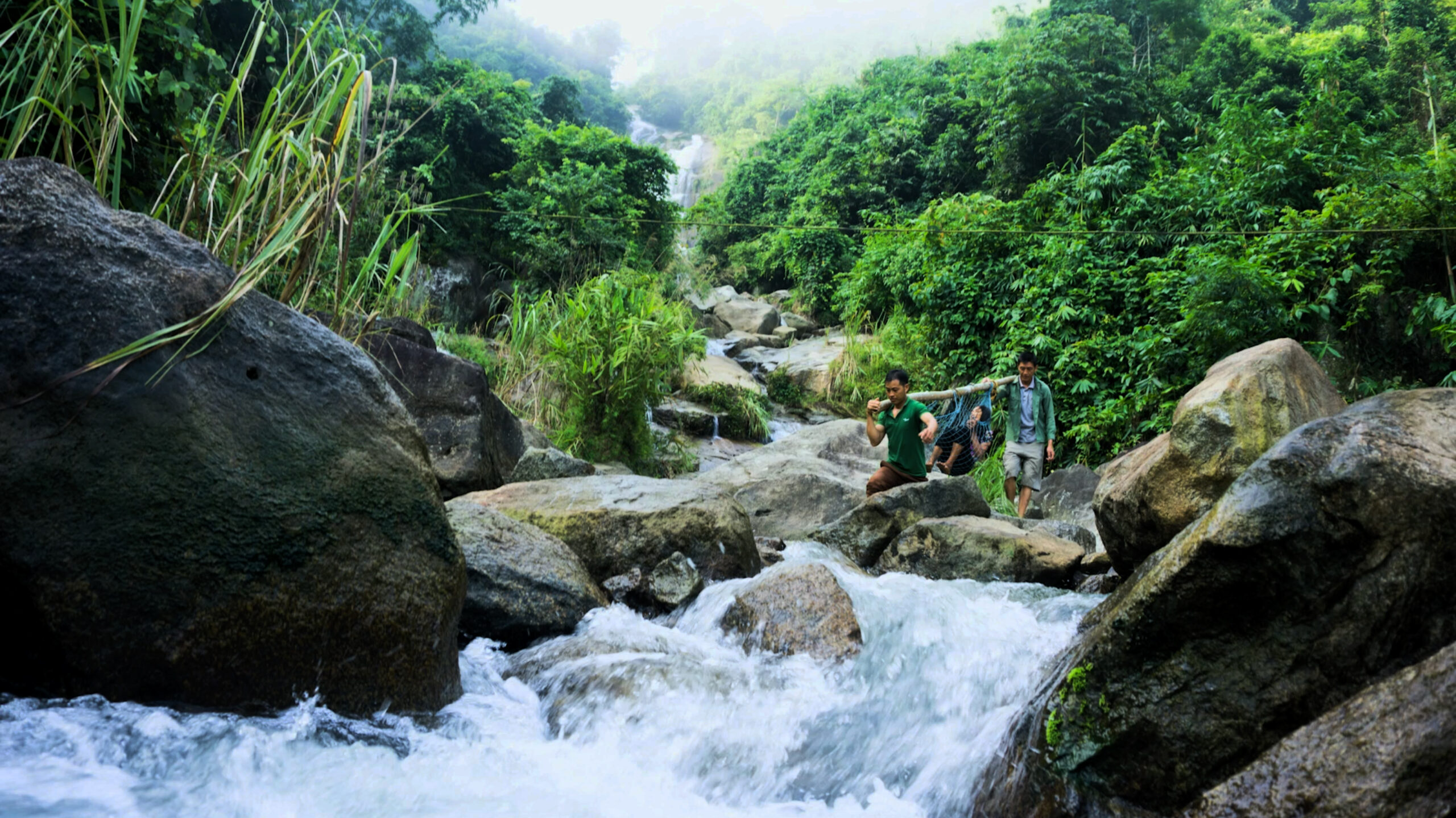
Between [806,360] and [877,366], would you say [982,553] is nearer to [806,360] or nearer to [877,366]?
[877,366]

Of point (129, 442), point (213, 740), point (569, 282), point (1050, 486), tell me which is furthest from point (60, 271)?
point (569, 282)

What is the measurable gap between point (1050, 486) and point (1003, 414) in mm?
2126

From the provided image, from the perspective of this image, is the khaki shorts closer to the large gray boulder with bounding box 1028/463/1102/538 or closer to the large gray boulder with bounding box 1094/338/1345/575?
the large gray boulder with bounding box 1028/463/1102/538

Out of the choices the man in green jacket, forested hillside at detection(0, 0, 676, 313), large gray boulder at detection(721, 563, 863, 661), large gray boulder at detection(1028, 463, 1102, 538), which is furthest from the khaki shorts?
forested hillside at detection(0, 0, 676, 313)

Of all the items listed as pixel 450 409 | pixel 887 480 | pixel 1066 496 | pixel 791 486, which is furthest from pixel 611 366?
pixel 1066 496

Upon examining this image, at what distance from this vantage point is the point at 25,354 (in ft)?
7.34

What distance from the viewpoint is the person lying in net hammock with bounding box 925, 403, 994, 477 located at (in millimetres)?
9672

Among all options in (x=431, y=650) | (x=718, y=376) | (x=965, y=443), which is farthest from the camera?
(x=718, y=376)

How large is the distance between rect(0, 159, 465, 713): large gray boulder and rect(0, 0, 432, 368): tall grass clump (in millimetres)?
130

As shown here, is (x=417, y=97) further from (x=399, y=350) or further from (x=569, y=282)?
(x=399, y=350)

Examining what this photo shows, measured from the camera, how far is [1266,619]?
220 cm

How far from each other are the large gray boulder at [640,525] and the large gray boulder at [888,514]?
4.49ft

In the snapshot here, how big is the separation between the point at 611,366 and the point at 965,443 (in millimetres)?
4314

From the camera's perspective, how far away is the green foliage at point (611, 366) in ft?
29.2
